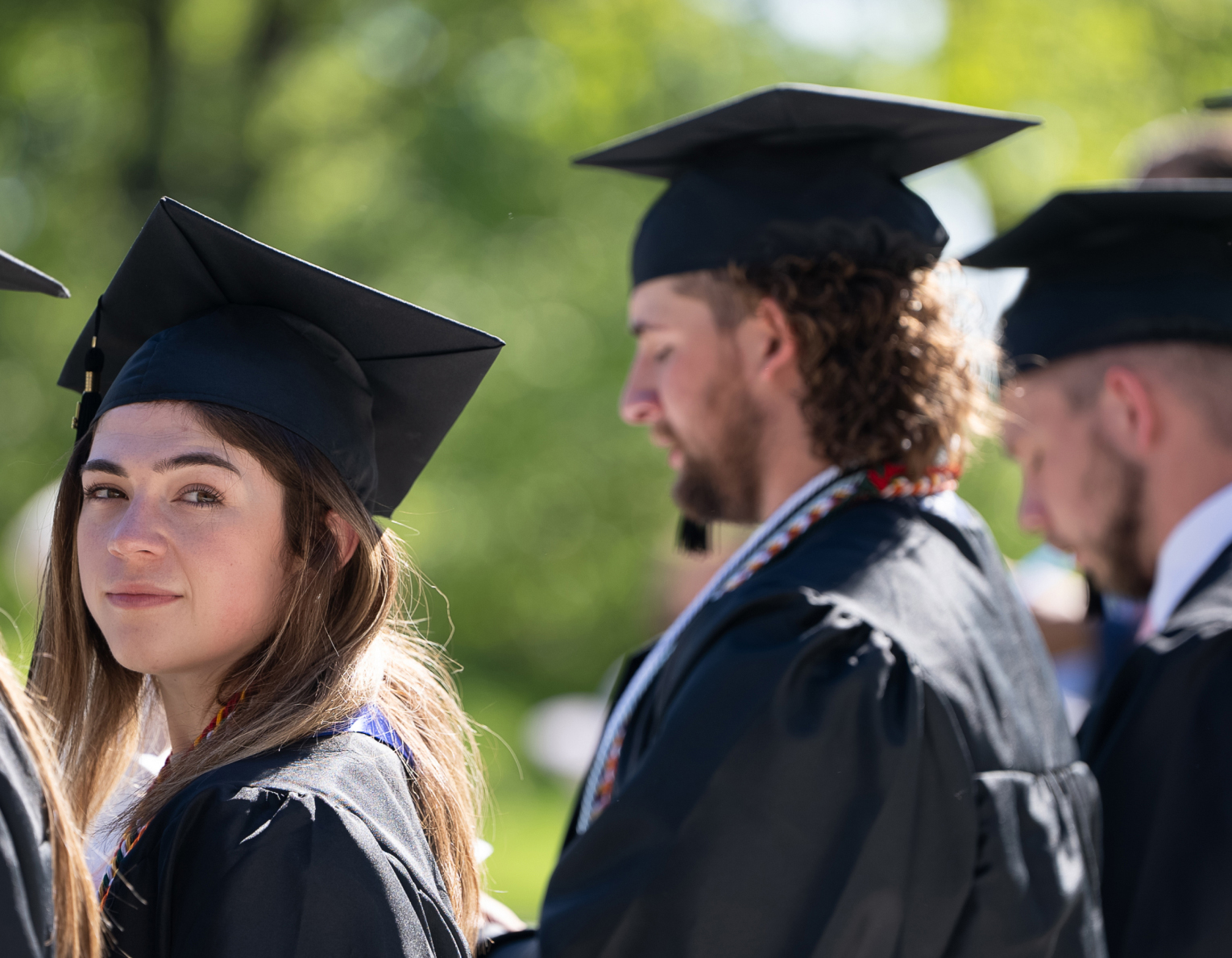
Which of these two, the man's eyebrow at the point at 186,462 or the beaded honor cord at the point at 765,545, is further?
the beaded honor cord at the point at 765,545

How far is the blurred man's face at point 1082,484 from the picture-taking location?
9.72ft

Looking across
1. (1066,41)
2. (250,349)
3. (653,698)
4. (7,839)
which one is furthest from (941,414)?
(1066,41)

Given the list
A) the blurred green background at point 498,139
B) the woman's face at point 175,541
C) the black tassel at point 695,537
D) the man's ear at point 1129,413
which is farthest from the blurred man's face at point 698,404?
the blurred green background at point 498,139

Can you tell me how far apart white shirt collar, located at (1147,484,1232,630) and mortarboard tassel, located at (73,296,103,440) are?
2.19 metres

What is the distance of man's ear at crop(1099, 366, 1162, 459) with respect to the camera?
2.90m

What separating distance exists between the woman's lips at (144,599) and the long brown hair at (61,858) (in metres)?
0.40

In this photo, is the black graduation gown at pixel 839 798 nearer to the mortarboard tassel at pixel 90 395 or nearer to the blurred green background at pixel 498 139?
the mortarboard tassel at pixel 90 395

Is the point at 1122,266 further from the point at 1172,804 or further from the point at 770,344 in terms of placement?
the point at 1172,804

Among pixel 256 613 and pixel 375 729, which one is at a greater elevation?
pixel 256 613

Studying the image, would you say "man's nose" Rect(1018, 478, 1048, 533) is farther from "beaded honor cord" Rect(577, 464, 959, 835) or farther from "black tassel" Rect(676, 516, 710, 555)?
"black tassel" Rect(676, 516, 710, 555)

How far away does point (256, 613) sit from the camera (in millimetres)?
1792

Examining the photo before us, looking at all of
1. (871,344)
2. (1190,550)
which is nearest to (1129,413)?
(1190,550)

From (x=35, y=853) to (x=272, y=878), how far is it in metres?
0.27

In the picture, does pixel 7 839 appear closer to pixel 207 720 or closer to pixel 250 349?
pixel 207 720
